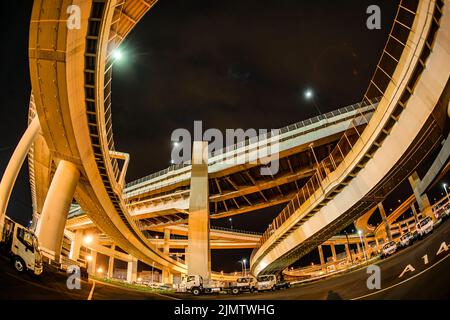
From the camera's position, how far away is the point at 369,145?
55.2ft

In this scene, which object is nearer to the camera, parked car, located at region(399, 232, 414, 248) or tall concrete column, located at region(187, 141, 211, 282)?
parked car, located at region(399, 232, 414, 248)

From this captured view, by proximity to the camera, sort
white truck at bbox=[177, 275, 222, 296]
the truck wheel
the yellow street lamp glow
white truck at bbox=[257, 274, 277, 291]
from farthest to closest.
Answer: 1. the yellow street lamp glow
2. white truck at bbox=[257, 274, 277, 291]
3. white truck at bbox=[177, 275, 222, 296]
4. the truck wheel

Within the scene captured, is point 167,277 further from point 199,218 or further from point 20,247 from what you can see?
point 20,247

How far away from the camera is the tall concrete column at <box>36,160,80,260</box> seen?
17.3m

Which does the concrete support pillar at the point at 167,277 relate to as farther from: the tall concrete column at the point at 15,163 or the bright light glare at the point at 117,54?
the bright light glare at the point at 117,54

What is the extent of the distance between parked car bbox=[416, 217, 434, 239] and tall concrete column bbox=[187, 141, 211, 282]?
59.6 feet

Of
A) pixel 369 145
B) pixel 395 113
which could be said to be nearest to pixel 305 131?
pixel 369 145

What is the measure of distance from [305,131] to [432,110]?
14535mm

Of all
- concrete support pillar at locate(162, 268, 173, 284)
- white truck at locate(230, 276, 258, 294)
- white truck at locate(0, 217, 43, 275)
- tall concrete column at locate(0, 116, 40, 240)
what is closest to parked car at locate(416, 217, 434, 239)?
white truck at locate(230, 276, 258, 294)

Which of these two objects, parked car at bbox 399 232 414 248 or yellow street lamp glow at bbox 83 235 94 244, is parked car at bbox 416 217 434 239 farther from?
yellow street lamp glow at bbox 83 235 94 244

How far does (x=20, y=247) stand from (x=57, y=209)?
9156 millimetres
